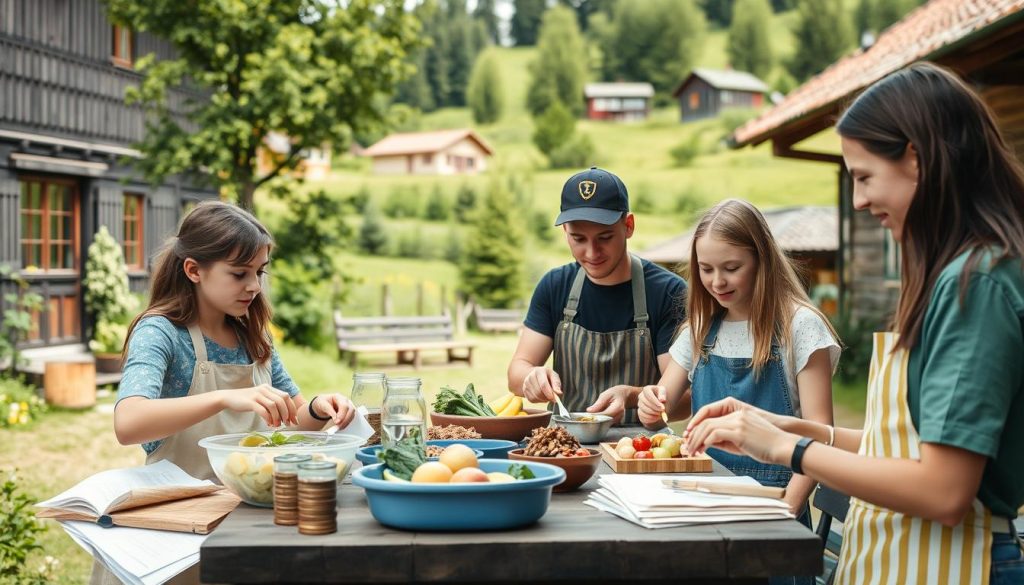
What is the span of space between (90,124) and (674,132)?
54.2 meters

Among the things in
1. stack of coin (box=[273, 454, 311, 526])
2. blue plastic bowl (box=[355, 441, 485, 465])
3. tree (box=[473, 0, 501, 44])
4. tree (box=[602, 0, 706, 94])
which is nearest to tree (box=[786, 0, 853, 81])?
tree (box=[602, 0, 706, 94])

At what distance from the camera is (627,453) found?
233cm

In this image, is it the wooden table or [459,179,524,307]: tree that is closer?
the wooden table

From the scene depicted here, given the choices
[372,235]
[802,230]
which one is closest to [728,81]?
[372,235]

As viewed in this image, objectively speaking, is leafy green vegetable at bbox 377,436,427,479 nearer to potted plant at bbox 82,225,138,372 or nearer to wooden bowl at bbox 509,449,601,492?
wooden bowl at bbox 509,449,601,492

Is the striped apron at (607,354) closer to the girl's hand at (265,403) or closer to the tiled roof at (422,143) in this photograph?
the girl's hand at (265,403)

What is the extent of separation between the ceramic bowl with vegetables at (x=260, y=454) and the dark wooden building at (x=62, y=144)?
32.1 feet

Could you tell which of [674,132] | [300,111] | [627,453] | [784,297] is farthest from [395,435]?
[674,132]

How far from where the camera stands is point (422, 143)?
185 feet

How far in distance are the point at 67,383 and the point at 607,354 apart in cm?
827

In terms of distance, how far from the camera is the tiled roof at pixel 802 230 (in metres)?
21.5

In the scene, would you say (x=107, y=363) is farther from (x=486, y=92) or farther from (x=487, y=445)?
(x=486, y=92)

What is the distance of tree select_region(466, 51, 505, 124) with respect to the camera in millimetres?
70188

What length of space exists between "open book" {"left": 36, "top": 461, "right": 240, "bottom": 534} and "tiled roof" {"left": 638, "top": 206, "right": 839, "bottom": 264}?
18.7 metres
